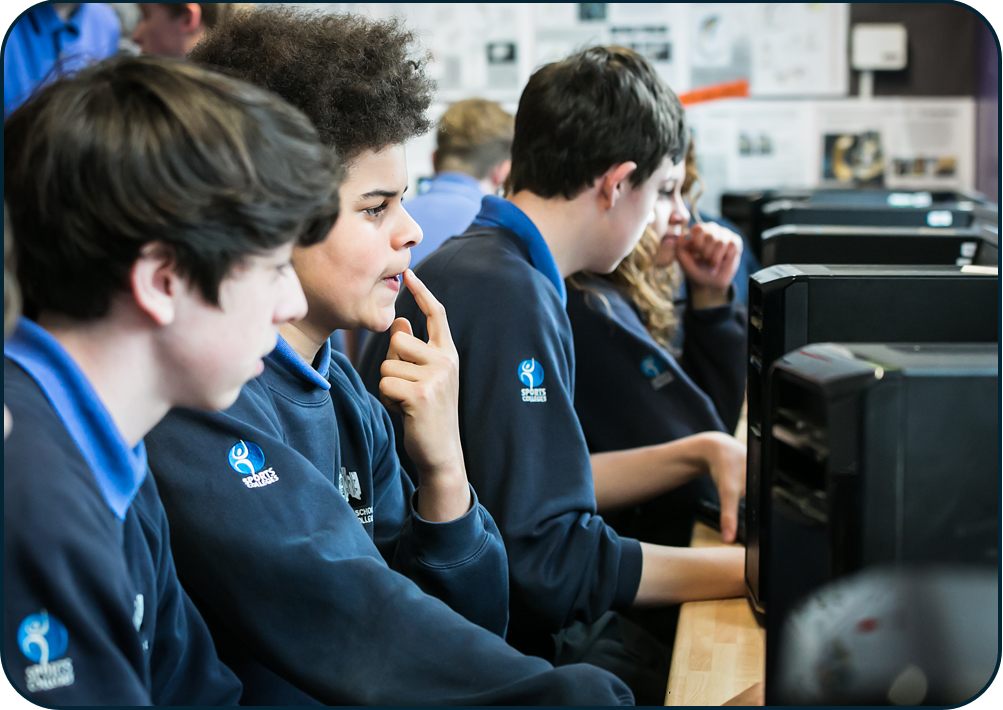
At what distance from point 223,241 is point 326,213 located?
0.11 metres

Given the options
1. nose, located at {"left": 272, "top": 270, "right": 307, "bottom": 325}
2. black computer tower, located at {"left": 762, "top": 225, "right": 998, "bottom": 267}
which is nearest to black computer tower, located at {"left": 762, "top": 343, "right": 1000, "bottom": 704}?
nose, located at {"left": 272, "top": 270, "right": 307, "bottom": 325}

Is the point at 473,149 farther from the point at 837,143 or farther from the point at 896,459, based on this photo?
the point at 896,459

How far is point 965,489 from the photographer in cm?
64

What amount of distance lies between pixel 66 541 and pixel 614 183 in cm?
101

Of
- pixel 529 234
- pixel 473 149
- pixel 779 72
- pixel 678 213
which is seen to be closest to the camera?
pixel 529 234

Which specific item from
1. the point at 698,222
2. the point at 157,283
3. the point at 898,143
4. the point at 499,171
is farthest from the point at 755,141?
the point at 157,283

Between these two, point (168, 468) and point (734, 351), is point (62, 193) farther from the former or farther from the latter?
point (734, 351)

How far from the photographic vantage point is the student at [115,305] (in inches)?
21.0

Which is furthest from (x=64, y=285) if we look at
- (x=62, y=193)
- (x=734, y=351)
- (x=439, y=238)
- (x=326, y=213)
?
(x=439, y=238)

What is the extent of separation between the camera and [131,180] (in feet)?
1.86

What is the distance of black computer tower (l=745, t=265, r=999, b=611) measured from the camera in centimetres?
96

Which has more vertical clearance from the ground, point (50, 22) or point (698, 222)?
point (50, 22)

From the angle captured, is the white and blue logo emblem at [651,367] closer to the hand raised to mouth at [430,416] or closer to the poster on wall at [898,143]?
the hand raised to mouth at [430,416]

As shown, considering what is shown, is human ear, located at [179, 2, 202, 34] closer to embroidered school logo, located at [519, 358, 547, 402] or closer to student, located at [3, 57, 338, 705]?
embroidered school logo, located at [519, 358, 547, 402]
